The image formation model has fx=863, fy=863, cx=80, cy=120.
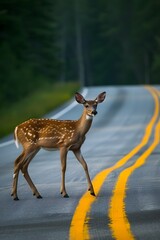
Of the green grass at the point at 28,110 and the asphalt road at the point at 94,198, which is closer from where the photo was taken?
the asphalt road at the point at 94,198

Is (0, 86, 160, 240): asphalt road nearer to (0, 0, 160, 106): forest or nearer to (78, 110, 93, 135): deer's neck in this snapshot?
(78, 110, 93, 135): deer's neck

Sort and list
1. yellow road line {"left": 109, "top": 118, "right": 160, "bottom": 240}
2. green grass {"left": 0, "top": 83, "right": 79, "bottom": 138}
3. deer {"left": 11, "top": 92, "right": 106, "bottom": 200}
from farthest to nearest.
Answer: green grass {"left": 0, "top": 83, "right": 79, "bottom": 138}, deer {"left": 11, "top": 92, "right": 106, "bottom": 200}, yellow road line {"left": 109, "top": 118, "right": 160, "bottom": 240}

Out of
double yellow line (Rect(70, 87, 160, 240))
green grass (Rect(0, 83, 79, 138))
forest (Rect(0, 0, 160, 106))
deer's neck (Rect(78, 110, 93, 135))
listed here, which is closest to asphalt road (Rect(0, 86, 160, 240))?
double yellow line (Rect(70, 87, 160, 240))

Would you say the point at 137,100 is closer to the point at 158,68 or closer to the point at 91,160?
the point at 91,160

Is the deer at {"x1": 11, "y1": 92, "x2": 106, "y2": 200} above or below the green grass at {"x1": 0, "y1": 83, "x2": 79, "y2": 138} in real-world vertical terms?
above

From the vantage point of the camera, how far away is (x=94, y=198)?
35.4ft

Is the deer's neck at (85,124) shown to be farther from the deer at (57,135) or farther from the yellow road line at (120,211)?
the yellow road line at (120,211)

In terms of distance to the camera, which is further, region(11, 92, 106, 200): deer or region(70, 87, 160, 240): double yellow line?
region(11, 92, 106, 200): deer

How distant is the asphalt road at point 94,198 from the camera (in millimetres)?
8406

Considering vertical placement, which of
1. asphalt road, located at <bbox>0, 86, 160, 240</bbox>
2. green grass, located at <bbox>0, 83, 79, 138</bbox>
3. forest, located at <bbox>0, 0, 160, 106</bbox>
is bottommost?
forest, located at <bbox>0, 0, 160, 106</bbox>

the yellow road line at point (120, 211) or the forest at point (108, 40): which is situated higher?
the yellow road line at point (120, 211)

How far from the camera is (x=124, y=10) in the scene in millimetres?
107562

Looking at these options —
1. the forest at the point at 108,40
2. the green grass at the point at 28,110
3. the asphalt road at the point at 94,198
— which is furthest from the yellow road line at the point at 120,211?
the forest at the point at 108,40

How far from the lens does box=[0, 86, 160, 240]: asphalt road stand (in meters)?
8.41
